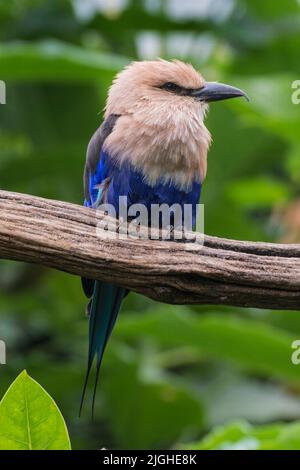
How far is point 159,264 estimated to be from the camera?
2.60 meters

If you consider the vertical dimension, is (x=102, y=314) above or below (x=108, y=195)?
below

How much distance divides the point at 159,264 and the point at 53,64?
198cm

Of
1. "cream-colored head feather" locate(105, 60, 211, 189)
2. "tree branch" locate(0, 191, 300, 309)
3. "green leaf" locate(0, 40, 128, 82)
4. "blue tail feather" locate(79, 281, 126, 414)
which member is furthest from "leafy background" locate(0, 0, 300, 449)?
"tree branch" locate(0, 191, 300, 309)

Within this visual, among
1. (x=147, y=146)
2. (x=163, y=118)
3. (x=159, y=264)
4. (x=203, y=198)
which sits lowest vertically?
(x=159, y=264)

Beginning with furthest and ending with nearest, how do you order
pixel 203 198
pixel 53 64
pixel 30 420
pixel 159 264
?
pixel 203 198
pixel 53 64
pixel 159 264
pixel 30 420

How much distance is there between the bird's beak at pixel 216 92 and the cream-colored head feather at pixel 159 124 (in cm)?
2

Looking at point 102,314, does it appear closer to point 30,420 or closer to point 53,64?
point 30,420

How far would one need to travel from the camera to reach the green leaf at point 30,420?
2.03 metres

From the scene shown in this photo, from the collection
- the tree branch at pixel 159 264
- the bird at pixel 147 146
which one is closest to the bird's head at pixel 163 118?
the bird at pixel 147 146

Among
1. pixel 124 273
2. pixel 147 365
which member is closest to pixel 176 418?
pixel 147 365

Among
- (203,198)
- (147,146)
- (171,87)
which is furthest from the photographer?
(203,198)

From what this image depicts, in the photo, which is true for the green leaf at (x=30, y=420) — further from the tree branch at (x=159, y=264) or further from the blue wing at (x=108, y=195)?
the blue wing at (x=108, y=195)

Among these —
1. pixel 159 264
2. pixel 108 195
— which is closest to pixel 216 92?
pixel 108 195
